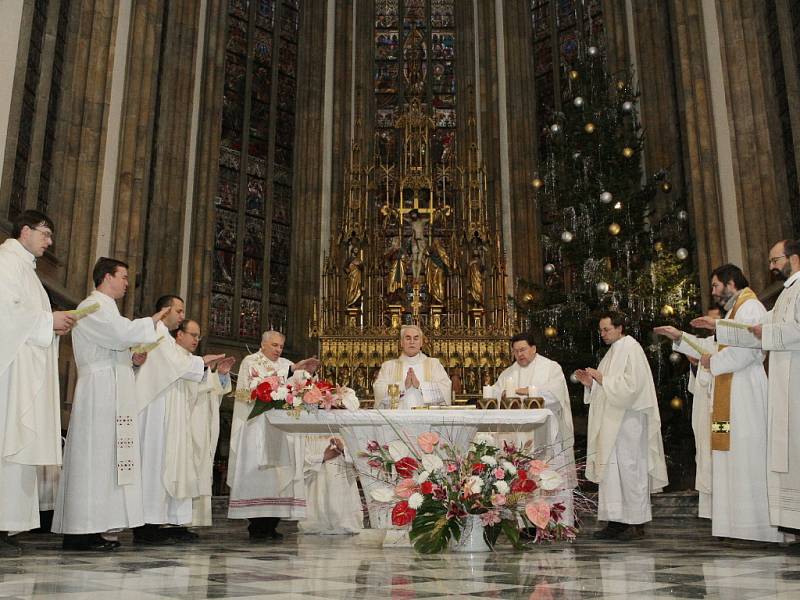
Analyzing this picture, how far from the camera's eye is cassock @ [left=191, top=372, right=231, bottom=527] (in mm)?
6633

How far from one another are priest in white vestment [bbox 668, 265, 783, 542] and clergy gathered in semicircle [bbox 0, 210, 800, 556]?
12mm

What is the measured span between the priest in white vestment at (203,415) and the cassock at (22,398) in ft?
5.55

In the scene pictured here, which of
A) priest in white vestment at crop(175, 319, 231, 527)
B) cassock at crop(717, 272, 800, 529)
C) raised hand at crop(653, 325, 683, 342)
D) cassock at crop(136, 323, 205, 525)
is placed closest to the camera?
cassock at crop(717, 272, 800, 529)

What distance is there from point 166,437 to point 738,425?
12.7 feet

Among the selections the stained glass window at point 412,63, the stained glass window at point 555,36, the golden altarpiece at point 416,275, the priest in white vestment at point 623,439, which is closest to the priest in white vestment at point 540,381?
the priest in white vestment at point 623,439

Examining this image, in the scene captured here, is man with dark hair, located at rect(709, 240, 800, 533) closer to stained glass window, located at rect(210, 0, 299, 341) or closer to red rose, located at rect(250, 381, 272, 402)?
red rose, located at rect(250, 381, 272, 402)

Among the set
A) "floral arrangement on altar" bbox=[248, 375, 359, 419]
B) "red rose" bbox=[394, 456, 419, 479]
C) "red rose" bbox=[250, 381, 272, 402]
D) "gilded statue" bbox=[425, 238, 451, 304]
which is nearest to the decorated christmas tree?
"gilded statue" bbox=[425, 238, 451, 304]

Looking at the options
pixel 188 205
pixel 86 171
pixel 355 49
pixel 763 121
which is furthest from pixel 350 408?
pixel 355 49

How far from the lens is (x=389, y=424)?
5.22 meters

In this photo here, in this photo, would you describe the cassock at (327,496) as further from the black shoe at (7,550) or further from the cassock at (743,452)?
the cassock at (743,452)

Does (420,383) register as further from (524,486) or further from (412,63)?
(412,63)

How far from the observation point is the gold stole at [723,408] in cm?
564

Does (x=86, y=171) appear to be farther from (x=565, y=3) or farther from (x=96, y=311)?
(x=565, y=3)

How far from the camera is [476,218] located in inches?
502
